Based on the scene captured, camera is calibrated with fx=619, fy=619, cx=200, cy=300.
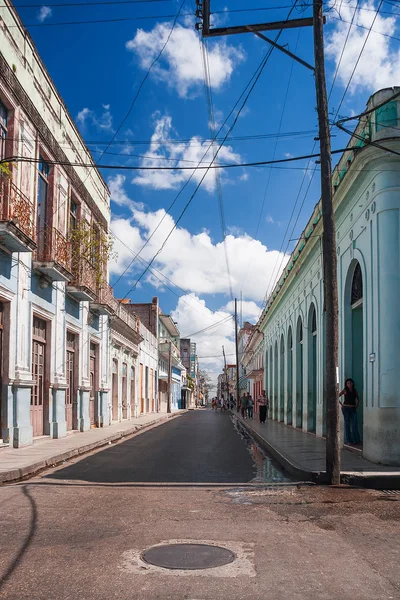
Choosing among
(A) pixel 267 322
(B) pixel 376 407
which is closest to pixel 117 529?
(B) pixel 376 407

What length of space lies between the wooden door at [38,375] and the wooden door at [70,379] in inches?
91.4

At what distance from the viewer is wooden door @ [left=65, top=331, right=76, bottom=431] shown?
19239 mm

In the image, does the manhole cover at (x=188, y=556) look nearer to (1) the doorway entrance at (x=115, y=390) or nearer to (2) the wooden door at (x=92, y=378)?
(2) the wooden door at (x=92, y=378)

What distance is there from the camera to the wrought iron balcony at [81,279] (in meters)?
18.6

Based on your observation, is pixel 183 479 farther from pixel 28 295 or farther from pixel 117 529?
pixel 28 295

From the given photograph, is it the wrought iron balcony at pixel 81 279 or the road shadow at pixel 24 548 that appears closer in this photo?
the road shadow at pixel 24 548

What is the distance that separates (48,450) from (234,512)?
7081 millimetres

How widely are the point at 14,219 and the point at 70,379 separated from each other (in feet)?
25.8

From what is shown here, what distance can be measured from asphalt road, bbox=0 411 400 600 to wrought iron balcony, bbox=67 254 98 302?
8496 mm

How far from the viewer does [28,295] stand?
48.9 feet

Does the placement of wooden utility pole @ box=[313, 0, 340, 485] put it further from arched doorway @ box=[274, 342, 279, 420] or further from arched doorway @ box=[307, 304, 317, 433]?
arched doorway @ box=[274, 342, 279, 420]

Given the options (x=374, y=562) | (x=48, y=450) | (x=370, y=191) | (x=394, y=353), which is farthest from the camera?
(x=48, y=450)

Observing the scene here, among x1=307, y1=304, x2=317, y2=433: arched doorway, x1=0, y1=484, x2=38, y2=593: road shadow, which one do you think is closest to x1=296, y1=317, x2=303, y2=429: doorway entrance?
x1=307, y1=304, x2=317, y2=433: arched doorway

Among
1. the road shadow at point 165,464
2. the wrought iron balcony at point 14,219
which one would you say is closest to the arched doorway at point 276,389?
the road shadow at point 165,464
